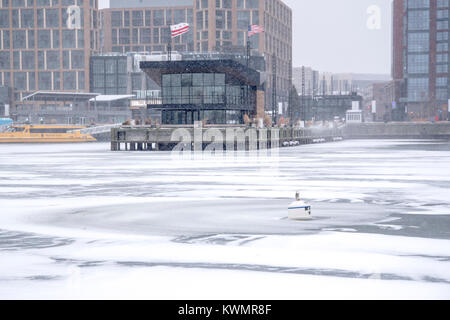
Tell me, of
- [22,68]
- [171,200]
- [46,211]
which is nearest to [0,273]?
[46,211]

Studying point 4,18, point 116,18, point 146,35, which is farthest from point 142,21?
point 4,18

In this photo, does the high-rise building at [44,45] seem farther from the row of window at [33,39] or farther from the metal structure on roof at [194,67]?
the metal structure on roof at [194,67]

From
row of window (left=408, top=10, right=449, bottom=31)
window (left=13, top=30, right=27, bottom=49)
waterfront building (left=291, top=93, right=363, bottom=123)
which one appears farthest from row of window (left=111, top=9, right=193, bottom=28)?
row of window (left=408, top=10, right=449, bottom=31)

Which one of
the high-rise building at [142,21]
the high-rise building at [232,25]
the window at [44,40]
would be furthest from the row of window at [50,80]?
the high-rise building at [142,21]

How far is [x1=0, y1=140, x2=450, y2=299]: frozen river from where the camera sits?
802 centimetres

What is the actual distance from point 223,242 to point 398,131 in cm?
11110

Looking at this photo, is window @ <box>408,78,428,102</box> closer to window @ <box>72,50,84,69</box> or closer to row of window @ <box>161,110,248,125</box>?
window @ <box>72,50,84,69</box>

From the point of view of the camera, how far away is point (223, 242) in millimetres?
11070

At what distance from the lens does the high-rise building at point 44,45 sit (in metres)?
162

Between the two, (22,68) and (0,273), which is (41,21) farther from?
(0,273)

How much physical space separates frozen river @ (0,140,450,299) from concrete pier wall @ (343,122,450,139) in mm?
96415

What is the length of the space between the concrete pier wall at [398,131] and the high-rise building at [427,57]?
4965 cm

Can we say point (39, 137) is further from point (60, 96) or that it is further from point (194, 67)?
point (60, 96)
